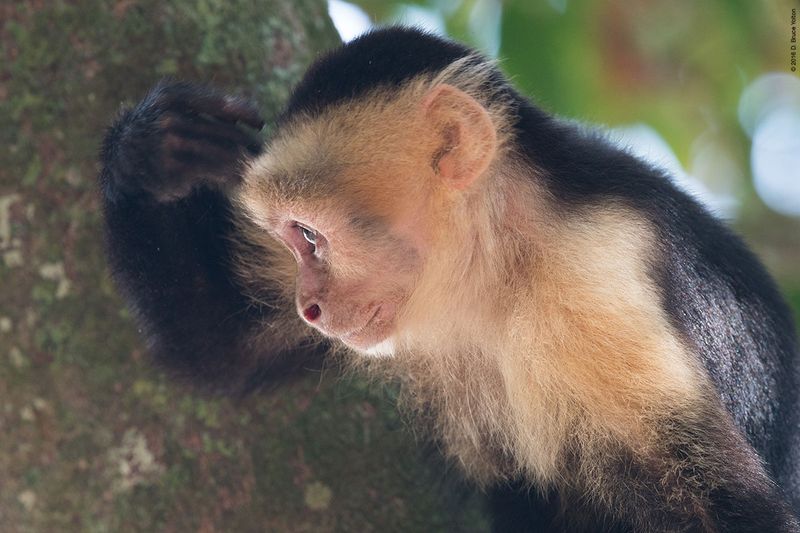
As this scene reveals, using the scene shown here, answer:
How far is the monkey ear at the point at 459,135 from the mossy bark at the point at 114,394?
835mm

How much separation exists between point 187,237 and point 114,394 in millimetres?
718

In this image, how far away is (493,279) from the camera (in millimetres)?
3412

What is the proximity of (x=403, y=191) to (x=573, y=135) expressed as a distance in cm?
64

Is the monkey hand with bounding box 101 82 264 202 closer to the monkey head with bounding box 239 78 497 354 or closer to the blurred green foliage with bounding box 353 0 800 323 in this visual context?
the monkey head with bounding box 239 78 497 354

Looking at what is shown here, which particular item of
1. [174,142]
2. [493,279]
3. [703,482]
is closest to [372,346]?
[493,279]

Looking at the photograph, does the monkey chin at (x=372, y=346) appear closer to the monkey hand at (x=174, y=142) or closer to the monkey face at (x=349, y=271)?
the monkey face at (x=349, y=271)

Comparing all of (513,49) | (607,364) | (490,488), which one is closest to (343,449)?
(490,488)

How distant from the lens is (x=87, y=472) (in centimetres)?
334

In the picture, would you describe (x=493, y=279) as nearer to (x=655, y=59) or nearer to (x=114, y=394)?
(x=114, y=394)

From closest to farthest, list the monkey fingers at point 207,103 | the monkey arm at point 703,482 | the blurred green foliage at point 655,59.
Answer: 1. the monkey arm at point 703,482
2. the monkey fingers at point 207,103
3. the blurred green foliage at point 655,59

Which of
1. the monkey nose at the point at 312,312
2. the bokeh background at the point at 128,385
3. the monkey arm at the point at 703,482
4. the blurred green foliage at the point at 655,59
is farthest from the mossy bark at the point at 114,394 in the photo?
the blurred green foliage at the point at 655,59

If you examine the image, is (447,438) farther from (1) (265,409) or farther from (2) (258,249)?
(2) (258,249)

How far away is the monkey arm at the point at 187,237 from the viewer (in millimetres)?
3451

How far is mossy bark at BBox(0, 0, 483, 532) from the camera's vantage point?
3.34 m
